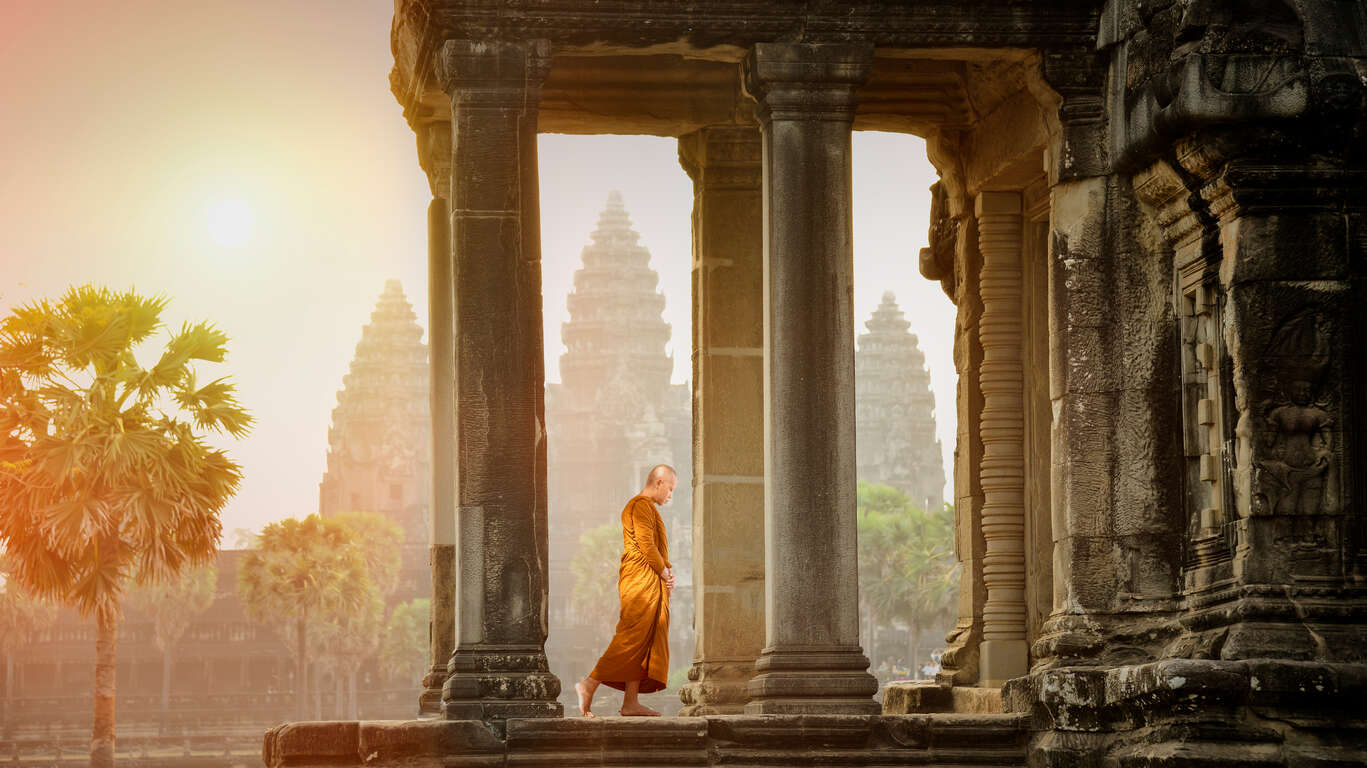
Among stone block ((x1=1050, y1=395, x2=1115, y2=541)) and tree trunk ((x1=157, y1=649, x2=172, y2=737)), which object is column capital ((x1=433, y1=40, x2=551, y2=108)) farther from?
tree trunk ((x1=157, y1=649, x2=172, y2=737))

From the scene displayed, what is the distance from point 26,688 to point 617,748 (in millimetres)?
61348

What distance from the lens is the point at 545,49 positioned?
13000mm

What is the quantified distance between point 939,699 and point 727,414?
2.63m

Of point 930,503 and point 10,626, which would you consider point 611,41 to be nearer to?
point 10,626

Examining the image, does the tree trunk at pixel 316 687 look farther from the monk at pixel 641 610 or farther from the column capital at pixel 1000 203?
the monk at pixel 641 610

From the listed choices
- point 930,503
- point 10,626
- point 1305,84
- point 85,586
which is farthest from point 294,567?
point 930,503

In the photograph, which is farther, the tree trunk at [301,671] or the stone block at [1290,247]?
the tree trunk at [301,671]

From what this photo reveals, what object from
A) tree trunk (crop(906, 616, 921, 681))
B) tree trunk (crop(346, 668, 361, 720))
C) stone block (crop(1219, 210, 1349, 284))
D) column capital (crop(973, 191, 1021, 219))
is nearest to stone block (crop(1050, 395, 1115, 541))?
stone block (crop(1219, 210, 1349, 284))

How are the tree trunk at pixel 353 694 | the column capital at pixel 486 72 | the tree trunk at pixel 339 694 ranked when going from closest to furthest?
the column capital at pixel 486 72
the tree trunk at pixel 339 694
the tree trunk at pixel 353 694

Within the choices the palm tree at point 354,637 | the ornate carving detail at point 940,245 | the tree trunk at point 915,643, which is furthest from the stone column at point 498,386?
the tree trunk at point 915,643

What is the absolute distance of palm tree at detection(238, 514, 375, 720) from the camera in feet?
201

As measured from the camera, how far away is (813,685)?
12516 millimetres

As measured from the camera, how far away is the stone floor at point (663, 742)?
12.0m

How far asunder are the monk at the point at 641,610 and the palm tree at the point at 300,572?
47.9 metres
